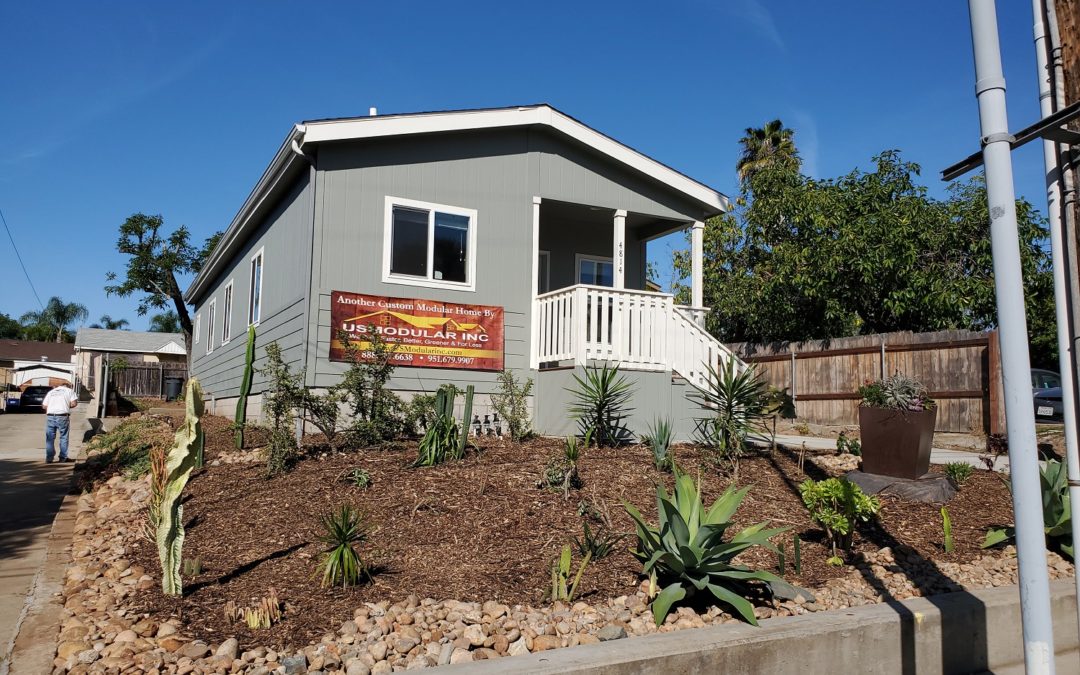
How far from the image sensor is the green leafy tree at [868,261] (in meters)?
17.2

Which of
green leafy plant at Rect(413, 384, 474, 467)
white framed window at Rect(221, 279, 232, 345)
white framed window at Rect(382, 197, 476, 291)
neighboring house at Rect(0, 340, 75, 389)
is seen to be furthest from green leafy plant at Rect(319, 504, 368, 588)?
neighboring house at Rect(0, 340, 75, 389)

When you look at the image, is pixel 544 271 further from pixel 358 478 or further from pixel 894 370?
pixel 358 478

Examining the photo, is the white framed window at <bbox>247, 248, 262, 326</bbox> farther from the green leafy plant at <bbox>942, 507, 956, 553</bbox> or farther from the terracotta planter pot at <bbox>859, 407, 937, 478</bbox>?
the green leafy plant at <bbox>942, 507, 956, 553</bbox>

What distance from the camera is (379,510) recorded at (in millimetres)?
6527

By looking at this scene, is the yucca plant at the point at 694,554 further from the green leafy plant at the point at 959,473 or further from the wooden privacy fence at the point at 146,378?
the wooden privacy fence at the point at 146,378

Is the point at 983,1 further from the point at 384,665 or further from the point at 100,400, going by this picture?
the point at 100,400

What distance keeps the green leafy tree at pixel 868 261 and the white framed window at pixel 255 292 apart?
11576 millimetres

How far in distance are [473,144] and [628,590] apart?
8152mm

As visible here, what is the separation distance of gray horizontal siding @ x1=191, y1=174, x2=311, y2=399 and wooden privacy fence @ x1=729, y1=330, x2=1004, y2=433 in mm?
7516

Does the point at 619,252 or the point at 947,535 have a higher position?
the point at 619,252

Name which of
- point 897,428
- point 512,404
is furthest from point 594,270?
point 897,428

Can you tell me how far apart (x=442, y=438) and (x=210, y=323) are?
553 inches

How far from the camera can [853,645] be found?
4.50 m

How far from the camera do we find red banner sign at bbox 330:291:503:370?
10297 mm
